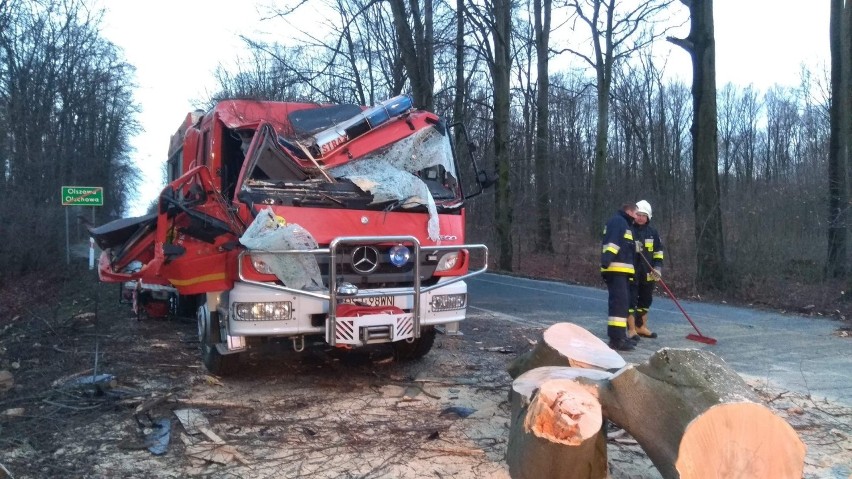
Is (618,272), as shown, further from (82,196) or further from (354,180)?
(82,196)

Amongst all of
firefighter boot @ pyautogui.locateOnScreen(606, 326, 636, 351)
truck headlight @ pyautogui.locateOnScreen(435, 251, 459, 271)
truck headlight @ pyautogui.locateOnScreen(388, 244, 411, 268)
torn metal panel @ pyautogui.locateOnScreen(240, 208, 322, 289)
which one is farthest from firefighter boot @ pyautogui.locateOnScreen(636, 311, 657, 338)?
torn metal panel @ pyautogui.locateOnScreen(240, 208, 322, 289)

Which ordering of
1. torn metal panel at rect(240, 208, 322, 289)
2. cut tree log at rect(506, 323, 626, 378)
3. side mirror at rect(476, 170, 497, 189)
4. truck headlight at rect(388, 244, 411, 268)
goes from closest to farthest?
cut tree log at rect(506, 323, 626, 378)
torn metal panel at rect(240, 208, 322, 289)
truck headlight at rect(388, 244, 411, 268)
side mirror at rect(476, 170, 497, 189)

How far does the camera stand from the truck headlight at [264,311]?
563 centimetres

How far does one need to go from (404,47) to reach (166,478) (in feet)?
48.1

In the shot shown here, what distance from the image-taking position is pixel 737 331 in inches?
378

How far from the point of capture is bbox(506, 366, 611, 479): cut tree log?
3.85 m

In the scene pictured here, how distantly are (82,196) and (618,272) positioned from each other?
16.3 meters

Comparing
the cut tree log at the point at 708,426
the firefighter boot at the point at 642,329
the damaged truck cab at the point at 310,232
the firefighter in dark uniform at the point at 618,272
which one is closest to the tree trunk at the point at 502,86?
the firefighter boot at the point at 642,329

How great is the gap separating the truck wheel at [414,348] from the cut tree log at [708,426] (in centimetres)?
344

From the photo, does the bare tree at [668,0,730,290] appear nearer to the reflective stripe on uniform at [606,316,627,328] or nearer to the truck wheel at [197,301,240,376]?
the reflective stripe on uniform at [606,316,627,328]

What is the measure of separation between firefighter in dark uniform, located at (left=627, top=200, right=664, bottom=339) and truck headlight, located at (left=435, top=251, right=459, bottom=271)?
2.83 meters

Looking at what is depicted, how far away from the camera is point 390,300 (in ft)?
19.6

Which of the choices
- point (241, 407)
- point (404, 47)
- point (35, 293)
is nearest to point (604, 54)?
point (404, 47)

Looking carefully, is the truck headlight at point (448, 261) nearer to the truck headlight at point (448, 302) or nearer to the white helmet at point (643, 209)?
the truck headlight at point (448, 302)
